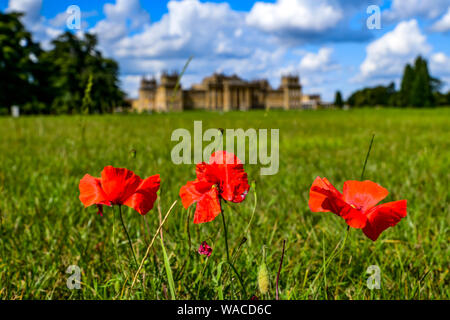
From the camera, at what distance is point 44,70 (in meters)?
32.2

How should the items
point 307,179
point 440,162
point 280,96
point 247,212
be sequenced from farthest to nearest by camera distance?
point 280,96, point 440,162, point 307,179, point 247,212

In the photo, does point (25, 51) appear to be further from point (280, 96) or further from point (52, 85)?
point (280, 96)

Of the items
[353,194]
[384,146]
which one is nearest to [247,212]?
[353,194]

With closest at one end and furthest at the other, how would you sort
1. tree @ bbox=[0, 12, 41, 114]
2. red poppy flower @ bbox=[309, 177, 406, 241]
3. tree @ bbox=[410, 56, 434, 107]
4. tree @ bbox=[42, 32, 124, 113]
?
1. red poppy flower @ bbox=[309, 177, 406, 241]
2. tree @ bbox=[0, 12, 41, 114]
3. tree @ bbox=[42, 32, 124, 113]
4. tree @ bbox=[410, 56, 434, 107]

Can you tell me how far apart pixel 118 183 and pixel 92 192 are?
70mm

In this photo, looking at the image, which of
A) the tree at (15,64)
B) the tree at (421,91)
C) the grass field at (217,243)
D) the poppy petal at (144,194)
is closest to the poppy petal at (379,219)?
the grass field at (217,243)

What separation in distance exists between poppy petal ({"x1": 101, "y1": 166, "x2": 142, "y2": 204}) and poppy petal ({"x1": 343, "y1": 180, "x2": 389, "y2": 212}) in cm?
38

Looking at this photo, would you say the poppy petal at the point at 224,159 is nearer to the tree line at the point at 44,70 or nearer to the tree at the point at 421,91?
the tree line at the point at 44,70

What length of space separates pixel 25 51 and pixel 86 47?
4.78m

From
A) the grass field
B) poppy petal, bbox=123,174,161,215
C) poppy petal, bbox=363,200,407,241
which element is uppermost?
poppy petal, bbox=123,174,161,215

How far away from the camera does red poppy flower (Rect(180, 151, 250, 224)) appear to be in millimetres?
627

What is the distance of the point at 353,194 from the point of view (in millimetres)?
653

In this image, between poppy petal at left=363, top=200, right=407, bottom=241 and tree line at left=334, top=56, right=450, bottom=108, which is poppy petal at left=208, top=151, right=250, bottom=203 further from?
tree line at left=334, top=56, right=450, bottom=108

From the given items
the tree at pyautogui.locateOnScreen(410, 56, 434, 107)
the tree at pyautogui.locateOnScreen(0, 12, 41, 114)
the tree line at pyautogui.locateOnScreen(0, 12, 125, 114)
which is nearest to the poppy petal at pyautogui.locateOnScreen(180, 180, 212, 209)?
the tree line at pyautogui.locateOnScreen(0, 12, 125, 114)
